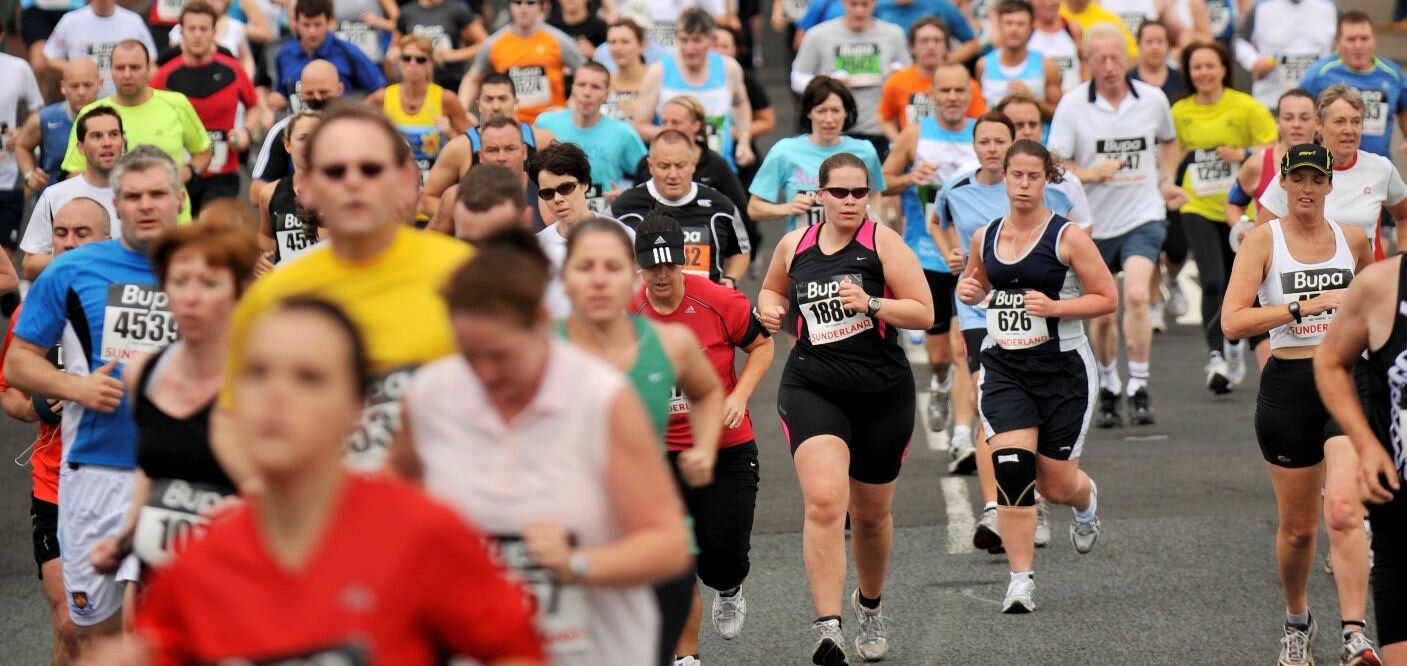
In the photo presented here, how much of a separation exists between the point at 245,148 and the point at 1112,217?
6.13 meters

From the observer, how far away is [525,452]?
12.8 ft

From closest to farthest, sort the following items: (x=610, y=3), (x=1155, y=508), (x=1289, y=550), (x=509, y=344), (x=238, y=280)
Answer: (x=509, y=344) < (x=238, y=280) < (x=1289, y=550) < (x=1155, y=508) < (x=610, y=3)

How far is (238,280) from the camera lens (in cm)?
491

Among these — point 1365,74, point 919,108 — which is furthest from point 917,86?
point 1365,74

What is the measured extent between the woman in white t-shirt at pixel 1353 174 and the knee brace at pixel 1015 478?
1876mm

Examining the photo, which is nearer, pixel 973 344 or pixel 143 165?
pixel 143 165

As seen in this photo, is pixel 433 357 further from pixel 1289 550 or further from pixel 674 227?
Answer: pixel 1289 550

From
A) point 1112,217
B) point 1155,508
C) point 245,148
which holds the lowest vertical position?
point 1155,508

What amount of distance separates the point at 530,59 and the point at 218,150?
2536mm

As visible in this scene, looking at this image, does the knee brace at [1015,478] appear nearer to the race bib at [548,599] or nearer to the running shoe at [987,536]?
the running shoe at [987,536]

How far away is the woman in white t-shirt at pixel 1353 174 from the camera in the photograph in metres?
9.31

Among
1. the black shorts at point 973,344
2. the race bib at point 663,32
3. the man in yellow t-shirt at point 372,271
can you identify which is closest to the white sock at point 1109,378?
the black shorts at point 973,344

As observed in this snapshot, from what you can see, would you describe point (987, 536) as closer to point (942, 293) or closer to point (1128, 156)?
point (942, 293)

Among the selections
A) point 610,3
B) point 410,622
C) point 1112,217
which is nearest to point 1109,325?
point 1112,217
